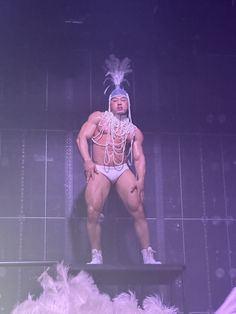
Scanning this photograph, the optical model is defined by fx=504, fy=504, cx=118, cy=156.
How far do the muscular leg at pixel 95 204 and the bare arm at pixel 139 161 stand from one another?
0.30 m

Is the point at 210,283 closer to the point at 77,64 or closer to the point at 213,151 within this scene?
the point at 213,151

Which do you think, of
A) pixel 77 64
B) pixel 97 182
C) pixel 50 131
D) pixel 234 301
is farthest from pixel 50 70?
pixel 234 301

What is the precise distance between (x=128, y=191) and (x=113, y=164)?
274 mm

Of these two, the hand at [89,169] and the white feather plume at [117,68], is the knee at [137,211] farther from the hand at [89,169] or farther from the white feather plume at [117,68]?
the white feather plume at [117,68]

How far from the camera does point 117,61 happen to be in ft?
15.5

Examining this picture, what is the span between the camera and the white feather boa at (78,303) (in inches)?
68.6

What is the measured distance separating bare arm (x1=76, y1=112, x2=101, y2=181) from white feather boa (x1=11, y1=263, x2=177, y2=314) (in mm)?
2243

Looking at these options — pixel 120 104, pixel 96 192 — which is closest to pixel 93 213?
pixel 96 192

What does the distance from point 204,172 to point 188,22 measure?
5.08ft

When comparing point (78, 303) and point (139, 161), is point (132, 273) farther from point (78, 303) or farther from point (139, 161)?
point (78, 303)

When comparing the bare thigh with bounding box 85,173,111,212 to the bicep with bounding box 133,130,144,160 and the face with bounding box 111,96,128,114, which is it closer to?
the bicep with bounding box 133,130,144,160

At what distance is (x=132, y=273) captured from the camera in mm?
4141

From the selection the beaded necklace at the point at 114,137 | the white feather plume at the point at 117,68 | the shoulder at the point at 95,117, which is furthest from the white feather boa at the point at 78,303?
the white feather plume at the point at 117,68

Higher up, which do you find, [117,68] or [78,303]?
[117,68]
